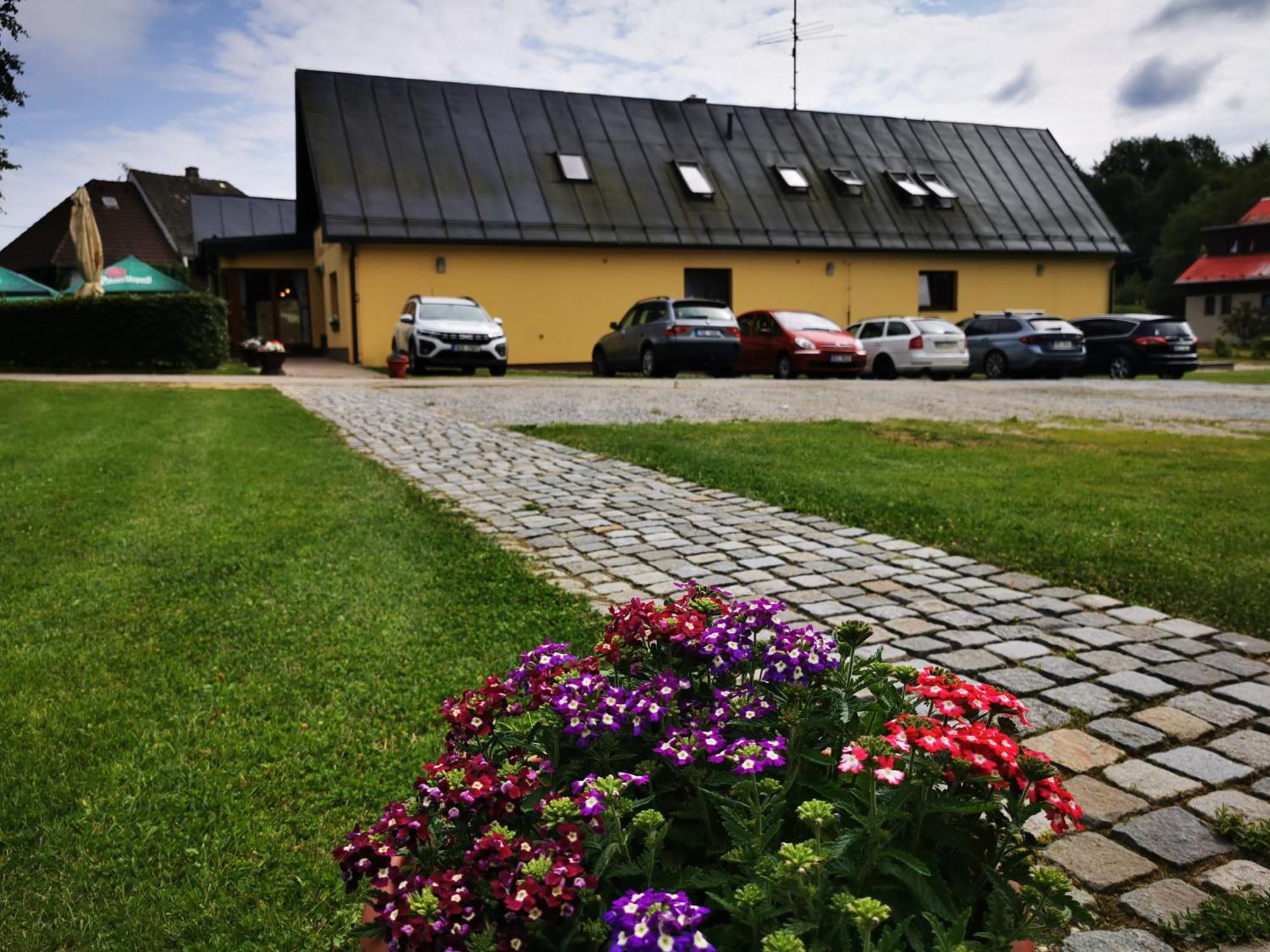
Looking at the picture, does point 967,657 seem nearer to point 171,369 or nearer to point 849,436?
point 849,436

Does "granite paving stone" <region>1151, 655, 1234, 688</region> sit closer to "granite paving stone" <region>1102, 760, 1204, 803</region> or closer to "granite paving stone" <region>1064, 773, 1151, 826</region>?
"granite paving stone" <region>1102, 760, 1204, 803</region>

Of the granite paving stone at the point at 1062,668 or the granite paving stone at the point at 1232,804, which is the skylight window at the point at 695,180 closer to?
the granite paving stone at the point at 1062,668

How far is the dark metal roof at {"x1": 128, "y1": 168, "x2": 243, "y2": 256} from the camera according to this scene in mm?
47594

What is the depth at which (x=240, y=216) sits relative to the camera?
3709 centimetres

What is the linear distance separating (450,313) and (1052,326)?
13.1 m

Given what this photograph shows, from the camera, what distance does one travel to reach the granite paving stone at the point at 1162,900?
2.23 m

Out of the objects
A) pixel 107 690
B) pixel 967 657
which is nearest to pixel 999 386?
pixel 967 657

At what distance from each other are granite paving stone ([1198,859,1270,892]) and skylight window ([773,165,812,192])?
28.1 metres

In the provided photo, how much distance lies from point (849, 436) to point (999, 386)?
32.9 ft

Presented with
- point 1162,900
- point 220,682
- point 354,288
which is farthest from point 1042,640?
point 354,288

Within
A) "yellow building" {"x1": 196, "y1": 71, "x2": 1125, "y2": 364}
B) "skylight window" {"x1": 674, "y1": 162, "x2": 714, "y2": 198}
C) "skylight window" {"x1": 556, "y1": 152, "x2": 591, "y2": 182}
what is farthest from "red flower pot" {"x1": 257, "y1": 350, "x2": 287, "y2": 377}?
"skylight window" {"x1": 674, "y1": 162, "x2": 714, "y2": 198}

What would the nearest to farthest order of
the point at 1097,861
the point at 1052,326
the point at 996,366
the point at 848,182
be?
the point at 1097,861
the point at 1052,326
the point at 996,366
the point at 848,182

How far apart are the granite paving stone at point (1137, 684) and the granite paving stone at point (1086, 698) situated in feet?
0.20

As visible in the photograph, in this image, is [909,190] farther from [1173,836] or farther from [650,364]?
[1173,836]
